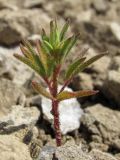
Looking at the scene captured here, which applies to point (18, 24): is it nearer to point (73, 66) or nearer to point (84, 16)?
point (84, 16)

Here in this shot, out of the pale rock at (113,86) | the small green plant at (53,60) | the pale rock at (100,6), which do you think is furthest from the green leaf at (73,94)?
the pale rock at (100,6)

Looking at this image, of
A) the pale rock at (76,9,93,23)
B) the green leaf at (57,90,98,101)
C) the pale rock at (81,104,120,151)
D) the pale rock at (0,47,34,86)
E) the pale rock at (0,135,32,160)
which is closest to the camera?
the pale rock at (0,135,32,160)

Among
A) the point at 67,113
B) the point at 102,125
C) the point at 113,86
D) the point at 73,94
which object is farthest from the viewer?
the point at 113,86

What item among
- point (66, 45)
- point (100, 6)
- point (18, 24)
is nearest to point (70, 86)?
point (18, 24)

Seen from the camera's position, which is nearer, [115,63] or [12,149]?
[12,149]

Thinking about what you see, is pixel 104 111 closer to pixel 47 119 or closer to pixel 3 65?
pixel 47 119

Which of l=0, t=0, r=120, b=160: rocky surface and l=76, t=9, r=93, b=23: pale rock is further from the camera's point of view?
l=76, t=9, r=93, b=23: pale rock

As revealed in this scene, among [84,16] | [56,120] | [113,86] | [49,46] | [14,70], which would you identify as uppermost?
[84,16]

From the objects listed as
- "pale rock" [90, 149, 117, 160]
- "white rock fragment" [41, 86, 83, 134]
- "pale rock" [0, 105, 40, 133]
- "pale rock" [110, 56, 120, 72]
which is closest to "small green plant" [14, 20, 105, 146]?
"pale rock" [0, 105, 40, 133]

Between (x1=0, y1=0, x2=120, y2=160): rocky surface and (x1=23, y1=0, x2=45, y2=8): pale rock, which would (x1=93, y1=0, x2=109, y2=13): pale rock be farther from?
(x1=23, y1=0, x2=45, y2=8): pale rock
